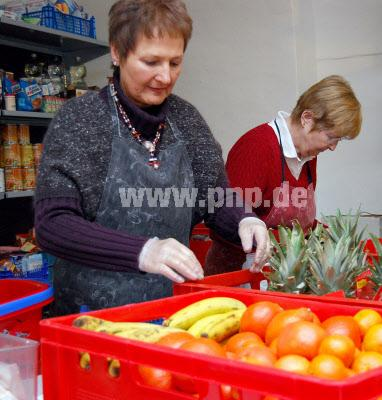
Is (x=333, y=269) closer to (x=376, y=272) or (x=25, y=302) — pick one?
(x=376, y=272)

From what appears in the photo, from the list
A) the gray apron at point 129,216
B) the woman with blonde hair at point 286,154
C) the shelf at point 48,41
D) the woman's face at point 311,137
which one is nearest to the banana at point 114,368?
the gray apron at point 129,216

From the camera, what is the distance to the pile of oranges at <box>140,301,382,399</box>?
44.6 inches

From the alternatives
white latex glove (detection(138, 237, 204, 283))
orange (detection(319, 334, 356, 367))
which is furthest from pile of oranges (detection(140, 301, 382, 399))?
white latex glove (detection(138, 237, 204, 283))

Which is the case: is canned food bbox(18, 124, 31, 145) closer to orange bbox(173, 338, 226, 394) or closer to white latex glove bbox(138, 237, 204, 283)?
white latex glove bbox(138, 237, 204, 283)

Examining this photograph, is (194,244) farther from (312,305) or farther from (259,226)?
(312,305)

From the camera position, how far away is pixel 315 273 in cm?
213

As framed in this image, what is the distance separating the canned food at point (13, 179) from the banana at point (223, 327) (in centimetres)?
300

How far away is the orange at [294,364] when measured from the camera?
3.68 ft

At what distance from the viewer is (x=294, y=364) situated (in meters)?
1.14

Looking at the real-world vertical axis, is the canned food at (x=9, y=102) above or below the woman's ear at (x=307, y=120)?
above

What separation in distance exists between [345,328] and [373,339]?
0.23ft

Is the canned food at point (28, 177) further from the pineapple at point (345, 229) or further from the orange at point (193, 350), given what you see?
the orange at point (193, 350)

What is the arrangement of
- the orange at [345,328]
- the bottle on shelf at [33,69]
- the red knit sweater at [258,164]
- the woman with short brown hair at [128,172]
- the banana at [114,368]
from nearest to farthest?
1. the banana at [114,368]
2. the orange at [345,328]
3. the woman with short brown hair at [128,172]
4. the red knit sweater at [258,164]
5. the bottle on shelf at [33,69]

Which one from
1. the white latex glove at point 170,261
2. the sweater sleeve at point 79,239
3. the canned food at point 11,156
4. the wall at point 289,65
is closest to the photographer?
the white latex glove at point 170,261
